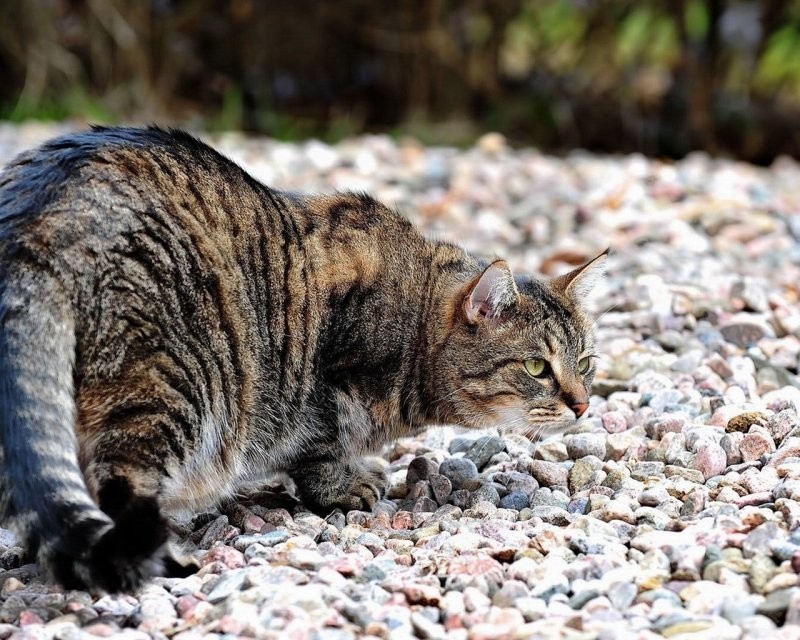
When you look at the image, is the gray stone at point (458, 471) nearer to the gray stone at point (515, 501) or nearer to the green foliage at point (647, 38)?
the gray stone at point (515, 501)

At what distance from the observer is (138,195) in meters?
2.87

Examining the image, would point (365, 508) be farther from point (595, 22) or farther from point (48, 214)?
point (595, 22)

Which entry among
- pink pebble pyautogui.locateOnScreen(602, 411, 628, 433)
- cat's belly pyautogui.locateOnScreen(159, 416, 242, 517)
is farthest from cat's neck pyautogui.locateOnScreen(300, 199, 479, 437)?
pink pebble pyautogui.locateOnScreen(602, 411, 628, 433)

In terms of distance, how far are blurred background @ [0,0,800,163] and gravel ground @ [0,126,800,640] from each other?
3.31 metres

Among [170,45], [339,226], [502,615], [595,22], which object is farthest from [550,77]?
[502,615]

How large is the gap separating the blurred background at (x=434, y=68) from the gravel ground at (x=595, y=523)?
10.9 feet

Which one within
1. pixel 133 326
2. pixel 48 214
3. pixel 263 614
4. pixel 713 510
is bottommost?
pixel 263 614

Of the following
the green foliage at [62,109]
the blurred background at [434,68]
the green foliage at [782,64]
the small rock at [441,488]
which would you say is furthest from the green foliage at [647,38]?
the small rock at [441,488]

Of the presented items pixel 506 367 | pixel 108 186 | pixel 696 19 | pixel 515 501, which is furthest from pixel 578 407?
pixel 696 19

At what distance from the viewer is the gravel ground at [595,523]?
2340mm

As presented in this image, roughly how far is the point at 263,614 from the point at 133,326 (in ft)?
2.55

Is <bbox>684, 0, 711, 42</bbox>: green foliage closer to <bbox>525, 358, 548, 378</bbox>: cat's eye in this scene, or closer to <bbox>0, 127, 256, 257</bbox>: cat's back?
<bbox>525, 358, 548, 378</bbox>: cat's eye

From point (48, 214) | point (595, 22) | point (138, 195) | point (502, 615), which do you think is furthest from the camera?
point (595, 22)

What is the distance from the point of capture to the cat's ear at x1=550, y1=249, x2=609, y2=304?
3.51 m
